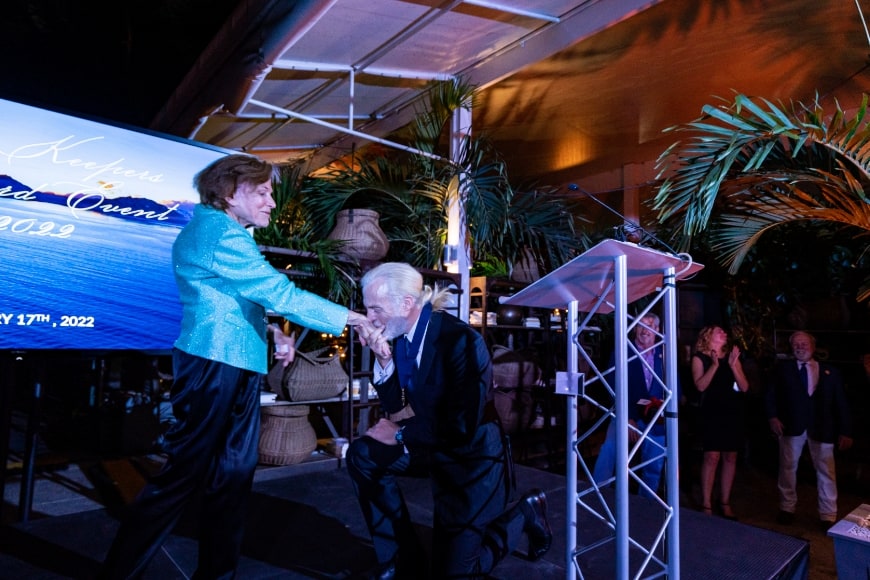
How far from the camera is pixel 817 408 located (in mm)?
4359

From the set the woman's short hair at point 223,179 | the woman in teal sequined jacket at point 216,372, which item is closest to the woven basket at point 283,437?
the woman in teal sequined jacket at point 216,372

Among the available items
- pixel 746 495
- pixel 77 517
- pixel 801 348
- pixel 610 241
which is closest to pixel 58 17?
pixel 77 517

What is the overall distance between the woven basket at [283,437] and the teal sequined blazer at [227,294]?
2495 mm

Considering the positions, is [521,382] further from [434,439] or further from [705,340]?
[434,439]

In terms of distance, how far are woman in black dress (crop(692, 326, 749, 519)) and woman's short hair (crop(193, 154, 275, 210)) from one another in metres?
3.76

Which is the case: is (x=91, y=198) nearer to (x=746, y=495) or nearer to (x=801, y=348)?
(x=801, y=348)

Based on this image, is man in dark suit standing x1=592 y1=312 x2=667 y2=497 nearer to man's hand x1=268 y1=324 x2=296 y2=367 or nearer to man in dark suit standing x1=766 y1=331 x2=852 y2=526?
man in dark suit standing x1=766 y1=331 x2=852 y2=526

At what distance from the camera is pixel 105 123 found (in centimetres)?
299

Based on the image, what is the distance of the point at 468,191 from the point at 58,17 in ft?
16.5

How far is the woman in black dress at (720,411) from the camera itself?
4145mm

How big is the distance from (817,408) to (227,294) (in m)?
4.62

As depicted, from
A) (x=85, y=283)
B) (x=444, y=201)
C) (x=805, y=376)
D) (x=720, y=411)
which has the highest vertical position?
(x=444, y=201)

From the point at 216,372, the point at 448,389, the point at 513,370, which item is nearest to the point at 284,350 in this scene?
the point at 216,372

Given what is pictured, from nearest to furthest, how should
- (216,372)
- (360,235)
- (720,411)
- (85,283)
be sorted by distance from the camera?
(216,372) < (85,283) < (720,411) < (360,235)
